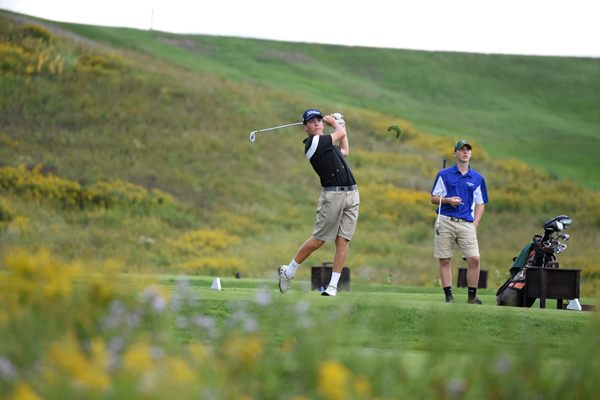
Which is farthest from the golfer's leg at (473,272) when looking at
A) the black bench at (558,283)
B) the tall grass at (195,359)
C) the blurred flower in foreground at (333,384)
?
the blurred flower in foreground at (333,384)

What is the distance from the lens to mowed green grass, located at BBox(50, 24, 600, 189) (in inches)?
1458

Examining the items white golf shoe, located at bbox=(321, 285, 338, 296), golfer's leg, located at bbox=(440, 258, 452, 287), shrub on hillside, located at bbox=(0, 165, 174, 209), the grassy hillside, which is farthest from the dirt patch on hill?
white golf shoe, located at bbox=(321, 285, 338, 296)

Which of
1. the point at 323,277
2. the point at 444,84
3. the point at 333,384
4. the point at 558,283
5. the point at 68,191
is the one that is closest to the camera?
the point at 333,384

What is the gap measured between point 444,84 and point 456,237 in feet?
136

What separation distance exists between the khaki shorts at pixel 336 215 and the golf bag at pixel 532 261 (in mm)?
2475

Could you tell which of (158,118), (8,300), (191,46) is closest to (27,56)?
(158,118)

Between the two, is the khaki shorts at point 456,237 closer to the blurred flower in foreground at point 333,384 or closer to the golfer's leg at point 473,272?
the golfer's leg at point 473,272

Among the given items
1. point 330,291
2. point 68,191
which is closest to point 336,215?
point 330,291

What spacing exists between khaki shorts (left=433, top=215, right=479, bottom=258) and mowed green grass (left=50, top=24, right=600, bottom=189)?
22.0 m

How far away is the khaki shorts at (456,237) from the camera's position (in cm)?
827

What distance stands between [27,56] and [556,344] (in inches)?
1120

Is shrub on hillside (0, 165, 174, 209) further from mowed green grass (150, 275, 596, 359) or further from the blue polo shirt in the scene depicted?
mowed green grass (150, 275, 596, 359)

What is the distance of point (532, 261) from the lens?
8.70 m

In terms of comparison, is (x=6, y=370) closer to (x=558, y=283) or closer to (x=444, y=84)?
(x=558, y=283)
